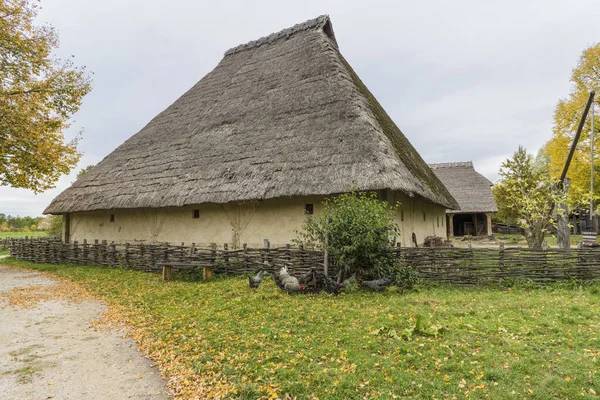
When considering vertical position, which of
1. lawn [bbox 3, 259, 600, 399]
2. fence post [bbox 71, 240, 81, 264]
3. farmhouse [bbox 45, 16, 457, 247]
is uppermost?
farmhouse [bbox 45, 16, 457, 247]

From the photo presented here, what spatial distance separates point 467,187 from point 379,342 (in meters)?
25.3

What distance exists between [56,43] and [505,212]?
3338 centimetres

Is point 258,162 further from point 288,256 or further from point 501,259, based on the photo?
point 501,259

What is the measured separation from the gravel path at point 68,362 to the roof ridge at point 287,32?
14305mm

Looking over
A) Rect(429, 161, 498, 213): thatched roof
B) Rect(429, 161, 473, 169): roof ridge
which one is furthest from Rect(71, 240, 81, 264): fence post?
Rect(429, 161, 473, 169): roof ridge

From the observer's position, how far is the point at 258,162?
10.9m

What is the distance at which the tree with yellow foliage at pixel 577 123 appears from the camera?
18.2m

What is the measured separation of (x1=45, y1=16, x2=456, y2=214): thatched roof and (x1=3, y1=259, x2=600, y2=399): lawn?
342cm

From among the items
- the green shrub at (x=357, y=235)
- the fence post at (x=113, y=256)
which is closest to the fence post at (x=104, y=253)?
the fence post at (x=113, y=256)

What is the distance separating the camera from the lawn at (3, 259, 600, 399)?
136 inches

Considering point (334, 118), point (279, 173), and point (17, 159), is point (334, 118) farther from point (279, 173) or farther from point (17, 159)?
point (17, 159)

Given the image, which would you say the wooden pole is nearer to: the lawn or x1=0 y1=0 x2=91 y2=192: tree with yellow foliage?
the lawn

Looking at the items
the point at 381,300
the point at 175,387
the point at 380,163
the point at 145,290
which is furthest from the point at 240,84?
the point at 175,387

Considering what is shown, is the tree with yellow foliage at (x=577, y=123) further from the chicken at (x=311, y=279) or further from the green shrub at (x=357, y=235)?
the chicken at (x=311, y=279)
